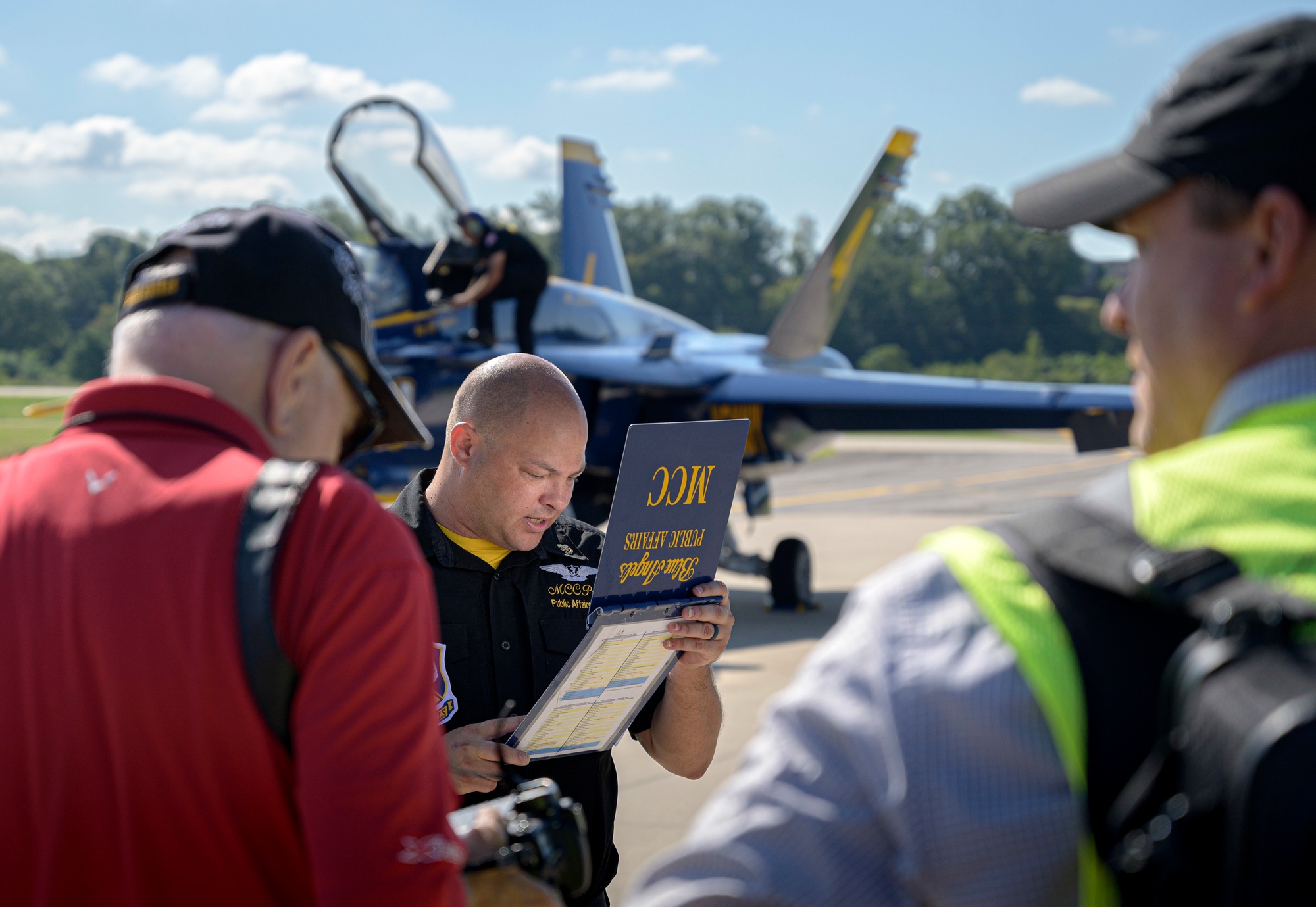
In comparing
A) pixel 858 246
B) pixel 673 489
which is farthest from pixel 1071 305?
pixel 673 489

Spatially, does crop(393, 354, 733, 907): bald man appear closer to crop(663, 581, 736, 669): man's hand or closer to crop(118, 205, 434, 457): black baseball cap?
crop(663, 581, 736, 669): man's hand

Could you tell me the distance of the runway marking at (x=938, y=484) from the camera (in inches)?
939

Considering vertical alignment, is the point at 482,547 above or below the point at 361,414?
below

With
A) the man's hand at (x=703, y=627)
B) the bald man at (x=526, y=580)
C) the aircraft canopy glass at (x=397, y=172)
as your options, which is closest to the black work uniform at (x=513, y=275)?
the aircraft canopy glass at (x=397, y=172)

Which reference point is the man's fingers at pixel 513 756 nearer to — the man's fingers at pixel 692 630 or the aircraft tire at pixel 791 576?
the man's fingers at pixel 692 630

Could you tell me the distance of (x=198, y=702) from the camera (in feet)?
3.98

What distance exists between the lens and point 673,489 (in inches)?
86.3

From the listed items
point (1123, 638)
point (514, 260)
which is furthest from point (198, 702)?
point (514, 260)

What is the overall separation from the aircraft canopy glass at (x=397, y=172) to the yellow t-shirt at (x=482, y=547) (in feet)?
27.6

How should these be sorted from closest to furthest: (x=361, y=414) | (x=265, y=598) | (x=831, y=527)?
1. (x=265, y=598)
2. (x=361, y=414)
3. (x=831, y=527)

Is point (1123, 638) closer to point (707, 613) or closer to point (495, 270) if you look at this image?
point (707, 613)

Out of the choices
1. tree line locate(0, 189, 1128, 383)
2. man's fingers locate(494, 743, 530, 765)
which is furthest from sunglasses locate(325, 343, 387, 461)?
tree line locate(0, 189, 1128, 383)

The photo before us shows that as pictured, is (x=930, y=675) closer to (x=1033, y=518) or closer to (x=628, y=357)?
(x=1033, y=518)

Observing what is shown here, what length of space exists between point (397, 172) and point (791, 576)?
572cm
